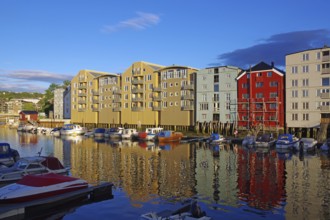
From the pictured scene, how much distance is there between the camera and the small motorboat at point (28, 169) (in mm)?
26358

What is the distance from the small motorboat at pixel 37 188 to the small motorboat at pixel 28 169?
4.04 m

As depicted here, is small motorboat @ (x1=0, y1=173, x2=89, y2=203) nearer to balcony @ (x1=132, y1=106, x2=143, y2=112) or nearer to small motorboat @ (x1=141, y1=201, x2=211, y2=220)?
small motorboat @ (x1=141, y1=201, x2=211, y2=220)

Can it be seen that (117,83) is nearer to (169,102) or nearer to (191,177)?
(169,102)

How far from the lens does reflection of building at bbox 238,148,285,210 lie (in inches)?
974

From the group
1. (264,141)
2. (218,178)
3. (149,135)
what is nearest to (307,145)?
(264,141)

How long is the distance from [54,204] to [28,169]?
6.55 metres

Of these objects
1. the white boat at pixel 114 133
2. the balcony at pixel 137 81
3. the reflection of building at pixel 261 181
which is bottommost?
the reflection of building at pixel 261 181

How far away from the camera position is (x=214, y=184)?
3044 centimetres

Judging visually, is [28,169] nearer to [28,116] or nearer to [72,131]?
[72,131]

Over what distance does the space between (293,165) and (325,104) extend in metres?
34.9

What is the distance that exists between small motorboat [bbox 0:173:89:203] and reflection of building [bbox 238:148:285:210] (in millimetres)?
12633

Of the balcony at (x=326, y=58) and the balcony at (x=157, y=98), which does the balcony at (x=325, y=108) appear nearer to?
the balcony at (x=326, y=58)

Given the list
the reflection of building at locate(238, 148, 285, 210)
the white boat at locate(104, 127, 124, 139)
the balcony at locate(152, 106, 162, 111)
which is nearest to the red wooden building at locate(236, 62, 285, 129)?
the balcony at locate(152, 106, 162, 111)

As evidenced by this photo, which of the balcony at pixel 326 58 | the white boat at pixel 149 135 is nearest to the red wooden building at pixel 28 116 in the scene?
the white boat at pixel 149 135
